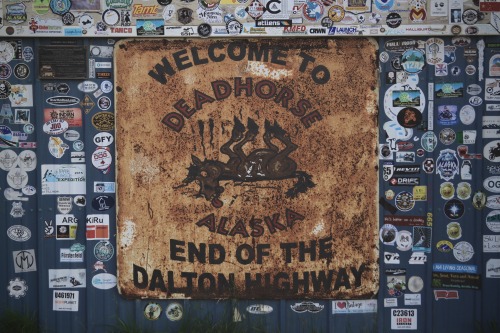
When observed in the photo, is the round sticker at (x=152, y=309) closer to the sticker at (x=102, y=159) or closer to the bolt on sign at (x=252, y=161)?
the bolt on sign at (x=252, y=161)

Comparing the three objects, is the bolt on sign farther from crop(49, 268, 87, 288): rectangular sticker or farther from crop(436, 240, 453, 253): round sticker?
crop(436, 240, 453, 253): round sticker

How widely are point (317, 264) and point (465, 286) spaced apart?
1228 mm

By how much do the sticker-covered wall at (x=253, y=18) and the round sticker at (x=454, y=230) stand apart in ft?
5.10

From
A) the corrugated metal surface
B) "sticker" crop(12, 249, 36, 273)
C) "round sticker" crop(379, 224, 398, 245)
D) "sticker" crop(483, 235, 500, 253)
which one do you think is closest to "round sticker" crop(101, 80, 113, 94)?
the corrugated metal surface

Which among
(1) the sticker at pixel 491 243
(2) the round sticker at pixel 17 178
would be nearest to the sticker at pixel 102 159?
(2) the round sticker at pixel 17 178

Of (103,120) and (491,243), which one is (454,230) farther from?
(103,120)

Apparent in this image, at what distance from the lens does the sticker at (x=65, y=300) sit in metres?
4.25

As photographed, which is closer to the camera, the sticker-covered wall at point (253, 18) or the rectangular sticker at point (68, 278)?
the sticker-covered wall at point (253, 18)

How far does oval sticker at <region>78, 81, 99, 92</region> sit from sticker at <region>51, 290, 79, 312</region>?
5.48 feet

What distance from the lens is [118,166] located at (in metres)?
4.18

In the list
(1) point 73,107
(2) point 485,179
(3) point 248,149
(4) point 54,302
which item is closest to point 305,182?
(3) point 248,149

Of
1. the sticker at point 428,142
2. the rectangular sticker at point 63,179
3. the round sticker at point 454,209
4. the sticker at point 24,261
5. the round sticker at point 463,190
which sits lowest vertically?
the sticker at point 24,261

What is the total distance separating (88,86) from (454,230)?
127 inches

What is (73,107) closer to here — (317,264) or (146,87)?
(146,87)
